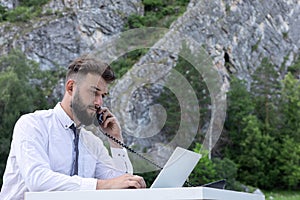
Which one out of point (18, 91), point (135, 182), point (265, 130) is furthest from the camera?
point (265, 130)

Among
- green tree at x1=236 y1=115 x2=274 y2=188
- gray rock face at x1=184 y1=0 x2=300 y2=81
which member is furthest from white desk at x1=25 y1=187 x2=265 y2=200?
gray rock face at x1=184 y1=0 x2=300 y2=81

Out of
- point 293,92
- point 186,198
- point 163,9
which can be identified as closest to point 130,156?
point 186,198

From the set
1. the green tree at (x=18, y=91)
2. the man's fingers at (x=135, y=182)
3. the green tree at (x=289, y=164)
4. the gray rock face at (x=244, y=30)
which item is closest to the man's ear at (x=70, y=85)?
the man's fingers at (x=135, y=182)

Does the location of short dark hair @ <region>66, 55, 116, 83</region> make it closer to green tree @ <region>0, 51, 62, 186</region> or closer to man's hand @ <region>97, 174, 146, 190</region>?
man's hand @ <region>97, 174, 146, 190</region>

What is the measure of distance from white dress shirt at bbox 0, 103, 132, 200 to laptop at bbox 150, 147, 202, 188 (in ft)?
1.01

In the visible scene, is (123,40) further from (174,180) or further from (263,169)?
(263,169)

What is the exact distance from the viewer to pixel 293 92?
2631 cm

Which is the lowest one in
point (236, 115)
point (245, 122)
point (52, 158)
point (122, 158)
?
point (245, 122)

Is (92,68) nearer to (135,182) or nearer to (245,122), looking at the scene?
(135,182)

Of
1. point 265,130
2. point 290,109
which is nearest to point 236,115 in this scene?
point 265,130

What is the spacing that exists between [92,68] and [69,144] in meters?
0.33

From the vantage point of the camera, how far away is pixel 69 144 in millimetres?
2412

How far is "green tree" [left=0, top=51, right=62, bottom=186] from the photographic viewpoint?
21234 mm

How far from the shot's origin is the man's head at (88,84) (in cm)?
228
